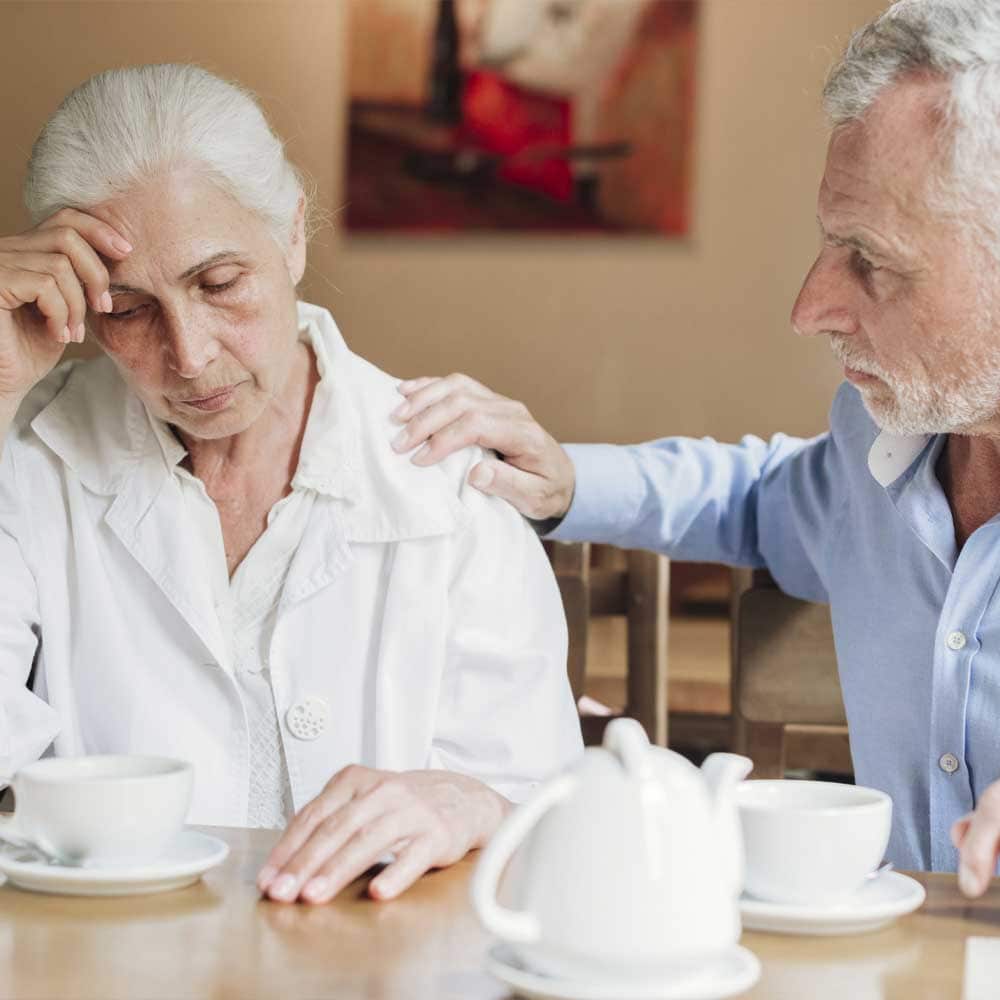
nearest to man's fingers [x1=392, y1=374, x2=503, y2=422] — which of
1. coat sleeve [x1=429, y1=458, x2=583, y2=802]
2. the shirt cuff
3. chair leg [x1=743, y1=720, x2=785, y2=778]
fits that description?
coat sleeve [x1=429, y1=458, x2=583, y2=802]

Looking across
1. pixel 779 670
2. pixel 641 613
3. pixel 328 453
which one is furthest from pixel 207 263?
pixel 641 613

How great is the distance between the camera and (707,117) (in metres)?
5.36

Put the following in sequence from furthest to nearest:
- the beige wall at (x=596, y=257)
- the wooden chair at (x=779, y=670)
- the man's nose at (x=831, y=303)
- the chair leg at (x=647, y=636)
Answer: the beige wall at (x=596, y=257) < the chair leg at (x=647, y=636) < the wooden chair at (x=779, y=670) < the man's nose at (x=831, y=303)

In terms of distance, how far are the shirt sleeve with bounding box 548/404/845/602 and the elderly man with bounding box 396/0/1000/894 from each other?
0.03m

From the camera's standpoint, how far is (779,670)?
1821 millimetres

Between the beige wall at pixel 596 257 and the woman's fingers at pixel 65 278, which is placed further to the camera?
the beige wall at pixel 596 257

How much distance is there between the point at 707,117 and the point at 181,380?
4050 mm

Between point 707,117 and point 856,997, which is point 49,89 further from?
point 856,997

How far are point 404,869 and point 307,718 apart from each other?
0.55 metres

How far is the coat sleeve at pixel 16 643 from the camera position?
1562 millimetres

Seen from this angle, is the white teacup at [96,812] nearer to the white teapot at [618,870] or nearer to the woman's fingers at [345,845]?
the woman's fingers at [345,845]

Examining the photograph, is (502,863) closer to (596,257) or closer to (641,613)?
(641,613)

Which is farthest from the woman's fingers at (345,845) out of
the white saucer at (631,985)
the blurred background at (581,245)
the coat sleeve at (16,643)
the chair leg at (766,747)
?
the blurred background at (581,245)

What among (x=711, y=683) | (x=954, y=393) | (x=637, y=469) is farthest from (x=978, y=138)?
(x=711, y=683)
